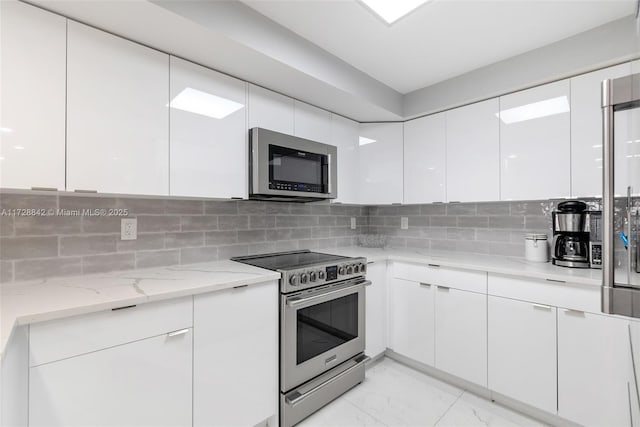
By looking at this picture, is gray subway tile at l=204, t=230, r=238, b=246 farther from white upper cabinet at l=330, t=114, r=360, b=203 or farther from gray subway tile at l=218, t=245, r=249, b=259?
white upper cabinet at l=330, t=114, r=360, b=203

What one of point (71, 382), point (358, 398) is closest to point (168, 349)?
point (71, 382)

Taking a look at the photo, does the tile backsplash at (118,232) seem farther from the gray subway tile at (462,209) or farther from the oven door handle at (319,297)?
the gray subway tile at (462,209)

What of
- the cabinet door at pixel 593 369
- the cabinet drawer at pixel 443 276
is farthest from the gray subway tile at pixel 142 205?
the cabinet door at pixel 593 369

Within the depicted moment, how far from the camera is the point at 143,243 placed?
5.91 feet

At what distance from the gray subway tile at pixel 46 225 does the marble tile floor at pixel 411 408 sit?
1736mm

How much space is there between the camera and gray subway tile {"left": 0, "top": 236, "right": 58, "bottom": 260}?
1406 millimetres

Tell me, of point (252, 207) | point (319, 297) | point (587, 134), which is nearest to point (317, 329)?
point (319, 297)

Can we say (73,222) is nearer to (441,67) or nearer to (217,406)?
(217,406)

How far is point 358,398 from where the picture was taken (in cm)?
203

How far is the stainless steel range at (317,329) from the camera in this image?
1.74 m

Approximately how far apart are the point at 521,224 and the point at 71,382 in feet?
9.57

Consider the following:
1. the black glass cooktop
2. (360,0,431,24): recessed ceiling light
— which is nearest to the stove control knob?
the black glass cooktop

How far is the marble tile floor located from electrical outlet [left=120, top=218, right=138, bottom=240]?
1538 mm

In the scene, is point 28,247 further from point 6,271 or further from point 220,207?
point 220,207
